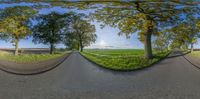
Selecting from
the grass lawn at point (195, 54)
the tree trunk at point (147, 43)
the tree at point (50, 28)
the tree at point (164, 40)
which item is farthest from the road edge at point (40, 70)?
the grass lawn at point (195, 54)

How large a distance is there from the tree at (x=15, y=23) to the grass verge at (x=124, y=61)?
22.1 inches

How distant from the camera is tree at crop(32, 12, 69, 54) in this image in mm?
4090

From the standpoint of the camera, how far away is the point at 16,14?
4172 mm

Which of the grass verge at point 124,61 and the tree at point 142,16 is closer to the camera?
the tree at point 142,16

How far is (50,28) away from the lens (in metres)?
4.14

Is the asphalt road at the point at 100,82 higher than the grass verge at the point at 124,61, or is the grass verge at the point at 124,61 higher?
the grass verge at the point at 124,61

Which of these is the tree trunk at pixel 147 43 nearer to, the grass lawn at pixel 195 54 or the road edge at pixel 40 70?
the grass lawn at pixel 195 54

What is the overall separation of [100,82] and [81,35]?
496 millimetres

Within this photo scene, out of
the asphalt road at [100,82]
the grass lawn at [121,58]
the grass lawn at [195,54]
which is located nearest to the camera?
the grass lawn at [121,58]

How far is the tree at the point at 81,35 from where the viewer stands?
13.3 ft

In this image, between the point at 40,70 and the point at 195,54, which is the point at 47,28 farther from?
the point at 195,54

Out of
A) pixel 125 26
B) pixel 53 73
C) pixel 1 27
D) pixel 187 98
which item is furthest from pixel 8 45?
pixel 187 98

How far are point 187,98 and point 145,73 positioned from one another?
54 centimetres

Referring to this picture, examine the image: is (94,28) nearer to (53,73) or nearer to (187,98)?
(53,73)
